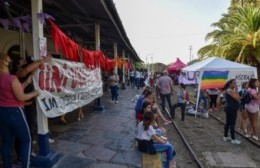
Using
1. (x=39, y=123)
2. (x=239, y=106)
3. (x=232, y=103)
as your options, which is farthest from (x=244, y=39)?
(x=39, y=123)

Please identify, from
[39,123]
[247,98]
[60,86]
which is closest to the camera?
[39,123]

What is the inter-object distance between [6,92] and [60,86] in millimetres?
2139

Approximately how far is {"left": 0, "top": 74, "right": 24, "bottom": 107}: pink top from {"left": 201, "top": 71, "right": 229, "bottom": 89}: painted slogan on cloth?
9473 millimetres

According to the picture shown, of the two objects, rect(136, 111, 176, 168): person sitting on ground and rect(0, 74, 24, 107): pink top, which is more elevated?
rect(0, 74, 24, 107): pink top

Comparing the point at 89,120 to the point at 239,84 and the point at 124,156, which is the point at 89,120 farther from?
the point at 239,84

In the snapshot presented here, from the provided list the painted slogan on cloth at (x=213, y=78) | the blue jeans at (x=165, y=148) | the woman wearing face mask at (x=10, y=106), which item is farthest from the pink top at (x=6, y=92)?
the painted slogan on cloth at (x=213, y=78)

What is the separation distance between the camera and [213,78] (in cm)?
1317

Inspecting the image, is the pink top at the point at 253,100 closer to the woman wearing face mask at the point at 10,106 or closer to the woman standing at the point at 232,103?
the woman standing at the point at 232,103

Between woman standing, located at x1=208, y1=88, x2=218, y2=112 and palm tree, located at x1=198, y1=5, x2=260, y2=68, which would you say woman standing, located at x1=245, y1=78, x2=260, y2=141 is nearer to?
woman standing, located at x1=208, y1=88, x2=218, y2=112

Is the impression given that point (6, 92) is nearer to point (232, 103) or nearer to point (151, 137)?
point (151, 137)

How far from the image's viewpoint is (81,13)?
10602 millimetres

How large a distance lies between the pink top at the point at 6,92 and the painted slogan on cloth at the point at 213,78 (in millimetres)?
9473

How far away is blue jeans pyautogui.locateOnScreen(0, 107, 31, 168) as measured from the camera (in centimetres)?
464

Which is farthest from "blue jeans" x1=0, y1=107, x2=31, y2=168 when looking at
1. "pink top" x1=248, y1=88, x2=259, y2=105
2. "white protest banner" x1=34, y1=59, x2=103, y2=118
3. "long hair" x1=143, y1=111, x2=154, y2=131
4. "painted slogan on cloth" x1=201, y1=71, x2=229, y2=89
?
"painted slogan on cloth" x1=201, y1=71, x2=229, y2=89
